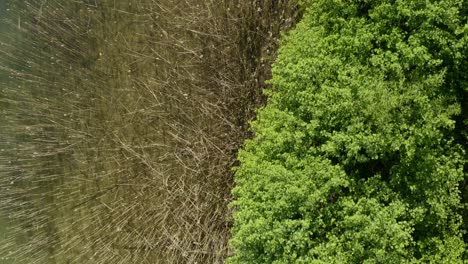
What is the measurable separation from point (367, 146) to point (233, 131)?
5.19ft

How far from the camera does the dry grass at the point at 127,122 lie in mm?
4285

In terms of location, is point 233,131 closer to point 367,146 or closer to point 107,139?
point 107,139

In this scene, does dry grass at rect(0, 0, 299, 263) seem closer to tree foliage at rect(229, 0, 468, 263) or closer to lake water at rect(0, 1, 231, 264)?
lake water at rect(0, 1, 231, 264)

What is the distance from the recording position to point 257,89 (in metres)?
4.22

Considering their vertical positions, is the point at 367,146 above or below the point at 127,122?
above

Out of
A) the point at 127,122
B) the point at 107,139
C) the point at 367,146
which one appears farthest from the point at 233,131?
the point at 367,146

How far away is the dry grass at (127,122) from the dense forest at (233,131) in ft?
0.05

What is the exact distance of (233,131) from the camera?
4.28m

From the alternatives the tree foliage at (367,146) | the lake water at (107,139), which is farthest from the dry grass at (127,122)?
the tree foliage at (367,146)

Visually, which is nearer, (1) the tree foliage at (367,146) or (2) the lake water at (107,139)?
(1) the tree foliage at (367,146)

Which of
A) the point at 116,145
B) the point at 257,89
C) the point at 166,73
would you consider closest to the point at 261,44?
the point at 257,89

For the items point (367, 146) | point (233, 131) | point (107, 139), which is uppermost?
point (367, 146)

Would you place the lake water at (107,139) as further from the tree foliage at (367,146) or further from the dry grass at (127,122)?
the tree foliage at (367,146)

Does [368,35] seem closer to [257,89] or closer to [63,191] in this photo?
[257,89]
